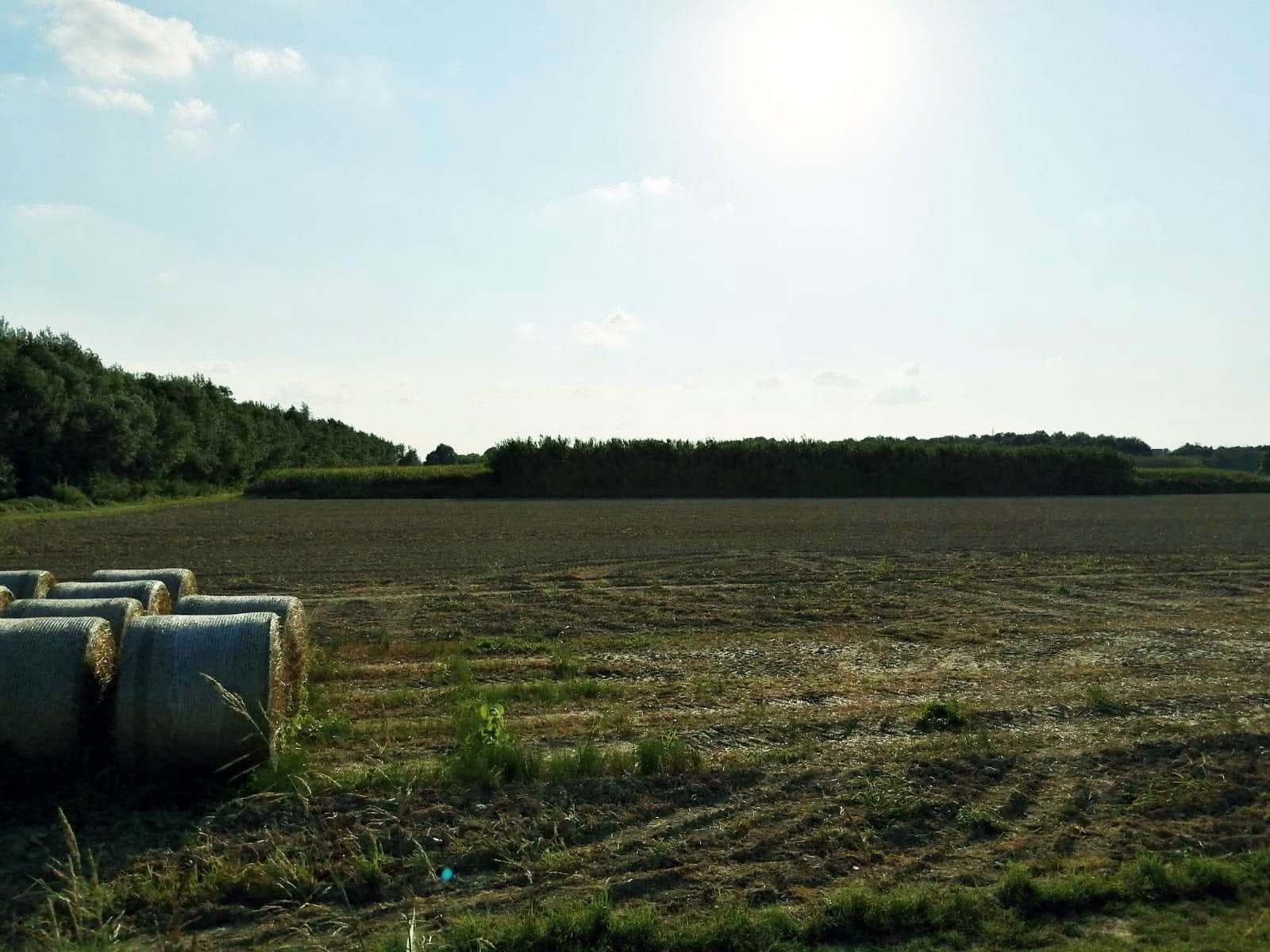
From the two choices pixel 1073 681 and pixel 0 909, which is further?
pixel 1073 681

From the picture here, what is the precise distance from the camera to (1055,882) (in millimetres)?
5402

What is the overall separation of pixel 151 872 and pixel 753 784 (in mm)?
3608

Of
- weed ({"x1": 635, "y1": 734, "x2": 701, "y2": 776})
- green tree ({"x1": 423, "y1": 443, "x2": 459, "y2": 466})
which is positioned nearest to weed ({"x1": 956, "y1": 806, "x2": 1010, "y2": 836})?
weed ({"x1": 635, "y1": 734, "x2": 701, "y2": 776})

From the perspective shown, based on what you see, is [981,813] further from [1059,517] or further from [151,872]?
[1059,517]

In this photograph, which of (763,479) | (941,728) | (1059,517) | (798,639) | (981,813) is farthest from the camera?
(763,479)

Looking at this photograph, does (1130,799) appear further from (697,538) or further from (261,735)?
(697,538)

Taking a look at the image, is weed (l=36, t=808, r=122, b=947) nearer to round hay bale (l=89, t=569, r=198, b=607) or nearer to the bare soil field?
the bare soil field

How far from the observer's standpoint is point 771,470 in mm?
61438

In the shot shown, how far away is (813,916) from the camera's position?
504 cm

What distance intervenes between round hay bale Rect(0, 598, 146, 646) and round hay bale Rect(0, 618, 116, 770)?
2.04 feet

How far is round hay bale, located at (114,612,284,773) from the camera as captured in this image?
7.02 meters

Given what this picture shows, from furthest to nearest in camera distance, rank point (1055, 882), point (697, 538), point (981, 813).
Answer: point (697, 538) → point (981, 813) → point (1055, 882)

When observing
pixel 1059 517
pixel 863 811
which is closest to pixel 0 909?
pixel 863 811

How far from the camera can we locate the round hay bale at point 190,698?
7023 mm
